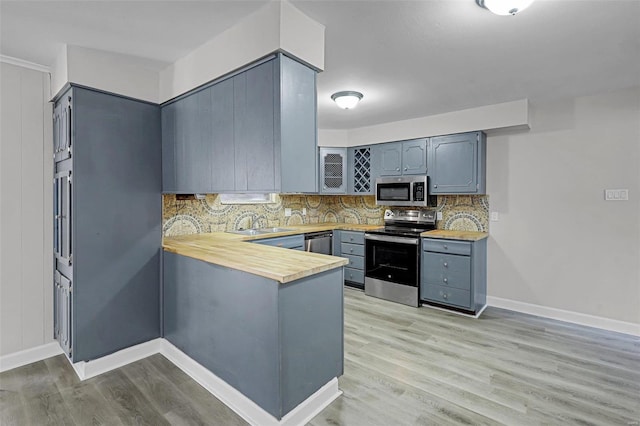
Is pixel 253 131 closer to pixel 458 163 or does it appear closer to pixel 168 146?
pixel 168 146

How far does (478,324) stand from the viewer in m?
3.40

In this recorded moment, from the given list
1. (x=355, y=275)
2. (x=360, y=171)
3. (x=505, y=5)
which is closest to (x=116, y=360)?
(x=355, y=275)

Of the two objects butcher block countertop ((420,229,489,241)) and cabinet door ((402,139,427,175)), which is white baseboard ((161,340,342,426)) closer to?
butcher block countertop ((420,229,489,241))

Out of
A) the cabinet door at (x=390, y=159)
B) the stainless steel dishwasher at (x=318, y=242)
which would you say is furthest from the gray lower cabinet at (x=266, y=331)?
the cabinet door at (x=390, y=159)

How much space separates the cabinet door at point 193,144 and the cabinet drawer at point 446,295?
2.84 m

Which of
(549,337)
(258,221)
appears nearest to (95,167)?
(258,221)

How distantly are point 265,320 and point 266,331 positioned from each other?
0.06 metres

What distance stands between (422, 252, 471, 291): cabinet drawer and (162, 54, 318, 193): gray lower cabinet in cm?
230

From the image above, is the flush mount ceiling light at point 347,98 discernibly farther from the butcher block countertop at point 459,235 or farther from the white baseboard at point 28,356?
the white baseboard at point 28,356

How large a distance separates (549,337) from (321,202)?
363 centimetres

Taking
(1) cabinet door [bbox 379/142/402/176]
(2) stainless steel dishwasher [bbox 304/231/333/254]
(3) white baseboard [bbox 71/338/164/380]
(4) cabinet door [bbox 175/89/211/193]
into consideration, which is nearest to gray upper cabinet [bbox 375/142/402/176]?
(1) cabinet door [bbox 379/142/402/176]

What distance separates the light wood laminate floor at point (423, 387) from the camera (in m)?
1.95

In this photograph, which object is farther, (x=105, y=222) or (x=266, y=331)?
(x=105, y=222)

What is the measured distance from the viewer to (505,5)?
1.64 meters
